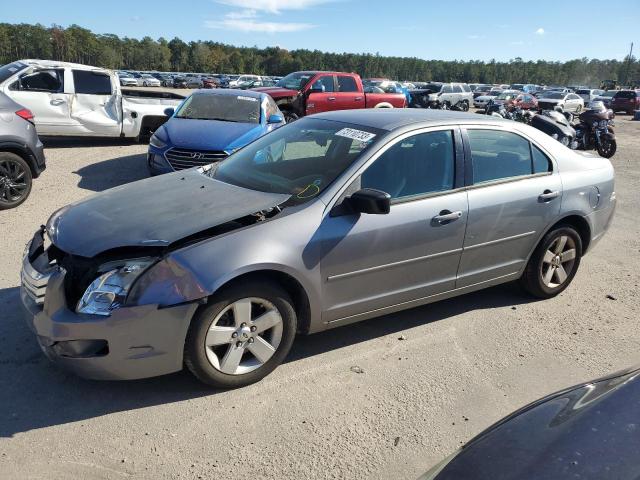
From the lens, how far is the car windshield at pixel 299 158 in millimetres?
3764

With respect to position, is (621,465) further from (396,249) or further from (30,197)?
(30,197)

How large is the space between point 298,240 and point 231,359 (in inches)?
32.7

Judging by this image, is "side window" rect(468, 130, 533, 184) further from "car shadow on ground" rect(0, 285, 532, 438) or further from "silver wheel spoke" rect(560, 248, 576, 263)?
"car shadow on ground" rect(0, 285, 532, 438)

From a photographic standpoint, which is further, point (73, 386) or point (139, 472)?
point (73, 386)

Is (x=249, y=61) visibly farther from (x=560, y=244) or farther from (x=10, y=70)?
(x=560, y=244)

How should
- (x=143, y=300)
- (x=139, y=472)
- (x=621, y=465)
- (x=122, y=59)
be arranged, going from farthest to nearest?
1. (x=122, y=59)
2. (x=143, y=300)
3. (x=139, y=472)
4. (x=621, y=465)

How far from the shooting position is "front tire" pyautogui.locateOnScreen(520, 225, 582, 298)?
4.75 meters

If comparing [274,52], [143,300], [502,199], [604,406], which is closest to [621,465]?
[604,406]

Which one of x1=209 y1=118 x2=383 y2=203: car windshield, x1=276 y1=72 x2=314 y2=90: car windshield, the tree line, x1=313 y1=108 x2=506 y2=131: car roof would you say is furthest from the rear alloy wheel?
the tree line

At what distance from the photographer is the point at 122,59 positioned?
117m

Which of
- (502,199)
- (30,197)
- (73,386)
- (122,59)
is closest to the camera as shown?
(73,386)

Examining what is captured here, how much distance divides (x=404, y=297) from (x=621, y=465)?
2378 millimetres

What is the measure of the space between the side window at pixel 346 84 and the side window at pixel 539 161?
12681mm

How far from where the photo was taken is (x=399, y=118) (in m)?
4.21
